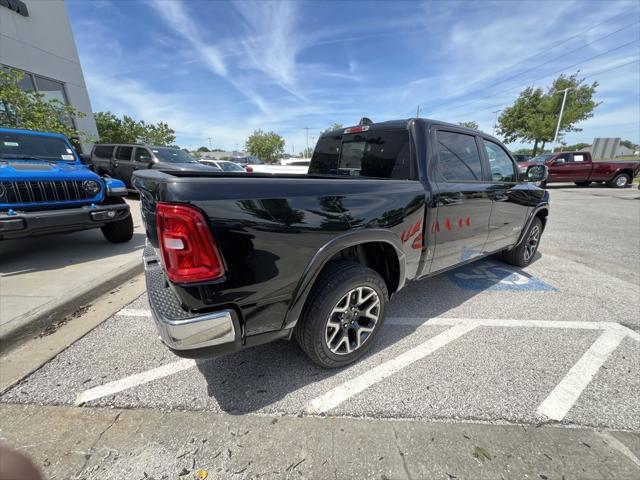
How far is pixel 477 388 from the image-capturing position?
204cm

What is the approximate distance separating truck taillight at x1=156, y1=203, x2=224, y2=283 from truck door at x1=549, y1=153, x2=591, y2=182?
19387 mm

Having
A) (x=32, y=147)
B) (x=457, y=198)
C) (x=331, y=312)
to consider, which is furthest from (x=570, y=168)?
(x=32, y=147)

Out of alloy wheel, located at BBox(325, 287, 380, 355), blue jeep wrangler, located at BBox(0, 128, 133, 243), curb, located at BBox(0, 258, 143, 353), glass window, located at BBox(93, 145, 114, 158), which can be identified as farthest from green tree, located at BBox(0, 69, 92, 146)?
alloy wheel, located at BBox(325, 287, 380, 355)

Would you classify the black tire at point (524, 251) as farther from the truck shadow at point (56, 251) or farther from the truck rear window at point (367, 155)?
the truck shadow at point (56, 251)

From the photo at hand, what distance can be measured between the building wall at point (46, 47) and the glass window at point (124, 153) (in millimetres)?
4077

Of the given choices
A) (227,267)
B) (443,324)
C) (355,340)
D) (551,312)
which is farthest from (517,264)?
(227,267)

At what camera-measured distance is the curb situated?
243 centimetres

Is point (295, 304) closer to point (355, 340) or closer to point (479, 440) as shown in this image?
point (355, 340)

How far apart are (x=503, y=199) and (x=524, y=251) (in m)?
1.39

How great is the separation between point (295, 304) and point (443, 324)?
1798 millimetres

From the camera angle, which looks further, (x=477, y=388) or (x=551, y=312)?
(x=551, y=312)

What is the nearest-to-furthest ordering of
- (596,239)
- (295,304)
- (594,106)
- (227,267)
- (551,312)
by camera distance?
(227,267)
(295,304)
(551,312)
(596,239)
(594,106)

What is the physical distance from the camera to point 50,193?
3.95 meters

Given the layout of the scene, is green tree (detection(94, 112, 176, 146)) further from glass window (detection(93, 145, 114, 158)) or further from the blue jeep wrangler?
the blue jeep wrangler
